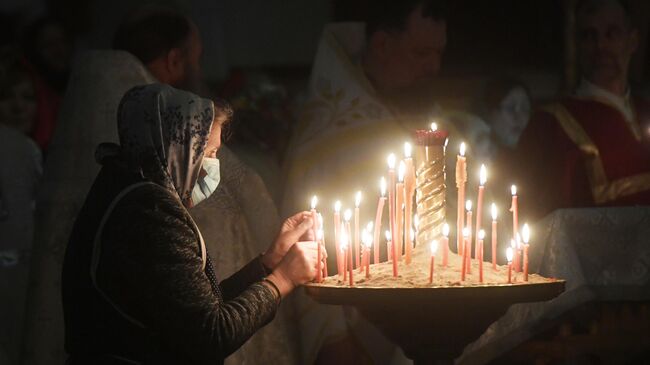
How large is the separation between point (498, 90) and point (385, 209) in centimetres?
390

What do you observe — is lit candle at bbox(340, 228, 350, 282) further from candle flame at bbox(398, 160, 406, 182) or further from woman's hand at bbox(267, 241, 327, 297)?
candle flame at bbox(398, 160, 406, 182)

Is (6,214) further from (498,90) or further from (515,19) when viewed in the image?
(515,19)

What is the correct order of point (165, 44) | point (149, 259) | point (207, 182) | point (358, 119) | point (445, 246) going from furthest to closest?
point (358, 119), point (165, 44), point (207, 182), point (445, 246), point (149, 259)

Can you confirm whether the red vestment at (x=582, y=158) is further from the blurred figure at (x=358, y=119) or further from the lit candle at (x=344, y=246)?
the lit candle at (x=344, y=246)

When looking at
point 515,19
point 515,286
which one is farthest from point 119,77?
point 515,19

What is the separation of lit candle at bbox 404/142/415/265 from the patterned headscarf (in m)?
0.62

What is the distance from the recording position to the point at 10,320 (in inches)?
273

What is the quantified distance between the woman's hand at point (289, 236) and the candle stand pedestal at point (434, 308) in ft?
1.07

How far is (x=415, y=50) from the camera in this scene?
5.94 meters

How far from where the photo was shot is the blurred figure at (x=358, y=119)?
587 centimetres

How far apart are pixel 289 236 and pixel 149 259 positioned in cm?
76

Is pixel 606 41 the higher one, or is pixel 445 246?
pixel 606 41

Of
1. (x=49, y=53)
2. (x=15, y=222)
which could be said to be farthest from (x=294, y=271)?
(x=49, y=53)

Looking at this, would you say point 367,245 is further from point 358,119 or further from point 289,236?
point 358,119
